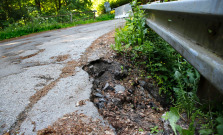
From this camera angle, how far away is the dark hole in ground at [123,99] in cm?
160

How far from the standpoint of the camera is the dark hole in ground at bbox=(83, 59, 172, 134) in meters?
1.60

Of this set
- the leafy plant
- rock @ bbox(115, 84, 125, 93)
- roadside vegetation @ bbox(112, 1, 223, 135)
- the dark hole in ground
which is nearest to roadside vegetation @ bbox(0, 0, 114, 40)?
roadside vegetation @ bbox(112, 1, 223, 135)

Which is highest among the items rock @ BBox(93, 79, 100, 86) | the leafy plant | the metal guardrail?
the metal guardrail

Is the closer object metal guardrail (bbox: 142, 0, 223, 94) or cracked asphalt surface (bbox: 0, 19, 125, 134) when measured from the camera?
metal guardrail (bbox: 142, 0, 223, 94)

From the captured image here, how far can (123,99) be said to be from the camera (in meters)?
→ 2.01

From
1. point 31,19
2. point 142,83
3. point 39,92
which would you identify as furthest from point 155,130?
point 31,19

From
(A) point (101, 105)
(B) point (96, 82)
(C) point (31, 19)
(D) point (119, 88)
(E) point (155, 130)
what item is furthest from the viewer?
(C) point (31, 19)

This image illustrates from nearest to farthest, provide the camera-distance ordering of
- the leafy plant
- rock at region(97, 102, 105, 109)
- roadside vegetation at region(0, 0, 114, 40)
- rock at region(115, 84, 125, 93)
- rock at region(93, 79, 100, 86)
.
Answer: the leafy plant → rock at region(97, 102, 105, 109) → rock at region(115, 84, 125, 93) → rock at region(93, 79, 100, 86) → roadside vegetation at region(0, 0, 114, 40)

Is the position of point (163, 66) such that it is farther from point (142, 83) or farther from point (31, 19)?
point (31, 19)

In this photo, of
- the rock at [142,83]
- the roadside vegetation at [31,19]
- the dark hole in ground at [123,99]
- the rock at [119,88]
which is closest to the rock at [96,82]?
the dark hole in ground at [123,99]

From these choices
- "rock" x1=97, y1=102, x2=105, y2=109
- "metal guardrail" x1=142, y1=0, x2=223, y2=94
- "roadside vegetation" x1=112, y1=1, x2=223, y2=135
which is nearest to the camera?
"metal guardrail" x1=142, y1=0, x2=223, y2=94

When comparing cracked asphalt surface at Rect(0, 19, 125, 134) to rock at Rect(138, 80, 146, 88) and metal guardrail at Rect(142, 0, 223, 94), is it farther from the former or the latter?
metal guardrail at Rect(142, 0, 223, 94)

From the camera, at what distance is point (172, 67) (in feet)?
8.65

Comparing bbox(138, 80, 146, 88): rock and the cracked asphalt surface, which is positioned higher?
the cracked asphalt surface
